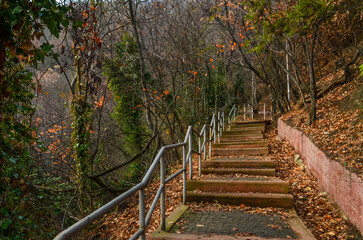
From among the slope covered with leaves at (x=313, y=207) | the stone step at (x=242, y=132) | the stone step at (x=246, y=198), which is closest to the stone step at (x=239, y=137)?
the stone step at (x=242, y=132)

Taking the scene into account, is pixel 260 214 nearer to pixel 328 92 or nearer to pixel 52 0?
pixel 52 0

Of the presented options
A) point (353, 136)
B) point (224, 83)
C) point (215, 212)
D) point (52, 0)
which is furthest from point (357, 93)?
point (224, 83)

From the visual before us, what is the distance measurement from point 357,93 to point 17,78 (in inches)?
262

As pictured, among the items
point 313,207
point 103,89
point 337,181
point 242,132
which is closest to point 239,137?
point 242,132

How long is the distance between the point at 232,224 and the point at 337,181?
72.4 inches

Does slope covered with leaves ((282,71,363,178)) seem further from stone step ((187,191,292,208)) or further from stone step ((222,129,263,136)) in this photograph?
stone step ((222,129,263,136))

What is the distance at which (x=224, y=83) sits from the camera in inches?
580

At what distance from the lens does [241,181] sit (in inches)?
183

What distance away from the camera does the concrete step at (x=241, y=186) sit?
14.5ft

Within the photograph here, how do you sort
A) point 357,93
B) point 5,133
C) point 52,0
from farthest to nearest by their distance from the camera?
point 357,93 < point 5,133 < point 52,0

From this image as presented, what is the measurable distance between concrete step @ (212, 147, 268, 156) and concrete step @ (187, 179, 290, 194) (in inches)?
111

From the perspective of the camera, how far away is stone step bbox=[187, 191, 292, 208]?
408 cm

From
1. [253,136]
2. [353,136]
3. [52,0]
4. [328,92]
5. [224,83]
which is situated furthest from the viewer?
[224,83]

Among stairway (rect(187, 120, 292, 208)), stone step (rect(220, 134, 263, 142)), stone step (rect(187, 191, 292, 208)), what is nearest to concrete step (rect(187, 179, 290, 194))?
stairway (rect(187, 120, 292, 208))
